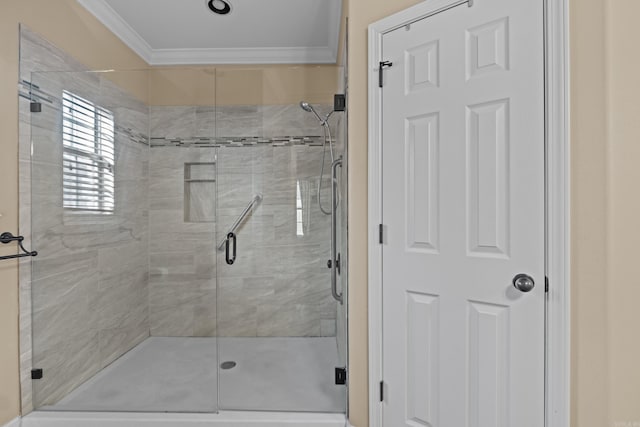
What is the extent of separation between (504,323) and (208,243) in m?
1.61

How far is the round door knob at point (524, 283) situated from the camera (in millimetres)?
1208

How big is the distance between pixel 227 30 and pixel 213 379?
2474mm

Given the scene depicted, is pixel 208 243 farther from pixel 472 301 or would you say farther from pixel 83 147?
pixel 472 301

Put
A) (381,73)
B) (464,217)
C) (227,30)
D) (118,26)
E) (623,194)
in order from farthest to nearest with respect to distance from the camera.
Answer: (227,30)
(118,26)
(381,73)
(464,217)
(623,194)

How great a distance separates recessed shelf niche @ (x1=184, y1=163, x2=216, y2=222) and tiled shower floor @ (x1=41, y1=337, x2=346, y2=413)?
765 millimetres

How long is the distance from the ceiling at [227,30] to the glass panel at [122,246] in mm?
637

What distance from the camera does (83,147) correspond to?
193 cm

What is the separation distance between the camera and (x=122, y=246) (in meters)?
2.04

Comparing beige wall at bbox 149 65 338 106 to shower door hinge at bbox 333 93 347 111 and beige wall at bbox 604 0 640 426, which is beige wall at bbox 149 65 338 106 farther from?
beige wall at bbox 604 0 640 426

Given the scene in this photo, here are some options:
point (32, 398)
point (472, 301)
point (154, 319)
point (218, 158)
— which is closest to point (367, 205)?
point (472, 301)

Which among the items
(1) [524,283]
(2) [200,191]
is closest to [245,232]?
(2) [200,191]

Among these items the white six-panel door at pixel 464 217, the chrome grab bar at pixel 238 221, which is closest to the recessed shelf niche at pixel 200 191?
the chrome grab bar at pixel 238 221

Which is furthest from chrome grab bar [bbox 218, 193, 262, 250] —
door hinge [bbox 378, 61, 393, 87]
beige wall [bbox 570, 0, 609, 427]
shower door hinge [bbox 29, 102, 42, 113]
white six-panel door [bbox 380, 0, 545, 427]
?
beige wall [bbox 570, 0, 609, 427]

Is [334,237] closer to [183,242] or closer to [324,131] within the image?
[324,131]
